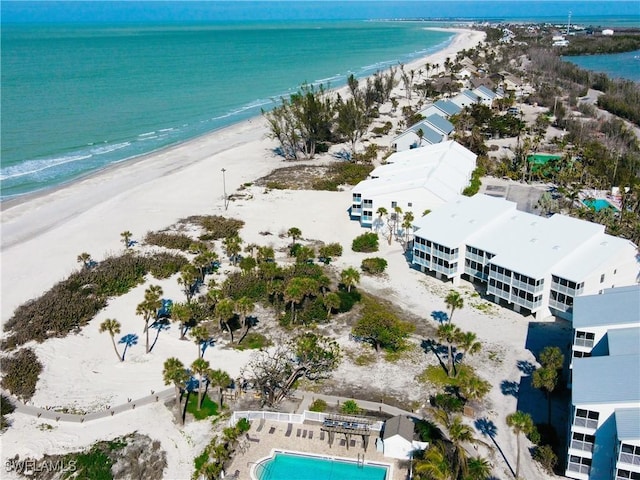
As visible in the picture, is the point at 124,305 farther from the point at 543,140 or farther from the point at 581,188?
the point at 543,140

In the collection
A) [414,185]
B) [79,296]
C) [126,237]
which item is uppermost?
[414,185]

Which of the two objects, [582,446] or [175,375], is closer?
[582,446]

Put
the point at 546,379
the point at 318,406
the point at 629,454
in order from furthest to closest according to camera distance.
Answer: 1. the point at 318,406
2. the point at 546,379
3. the point at 629,454

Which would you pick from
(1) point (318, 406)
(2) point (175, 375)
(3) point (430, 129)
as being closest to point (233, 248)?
(2) point (175, 375)

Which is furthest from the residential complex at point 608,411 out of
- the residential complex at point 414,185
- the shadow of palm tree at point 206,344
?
the residential complex at point 414,185

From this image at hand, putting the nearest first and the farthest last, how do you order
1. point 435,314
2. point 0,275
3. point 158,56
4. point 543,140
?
point 435,314, point 0,275, point 543,140, point 158,56

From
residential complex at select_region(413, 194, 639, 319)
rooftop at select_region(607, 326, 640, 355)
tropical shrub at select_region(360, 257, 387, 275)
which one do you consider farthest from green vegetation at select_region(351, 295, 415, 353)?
rooftop at select_region(607, 326, 640, 355)

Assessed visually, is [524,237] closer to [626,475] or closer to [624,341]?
[624,341]

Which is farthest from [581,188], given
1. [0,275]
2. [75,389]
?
[0,275]
